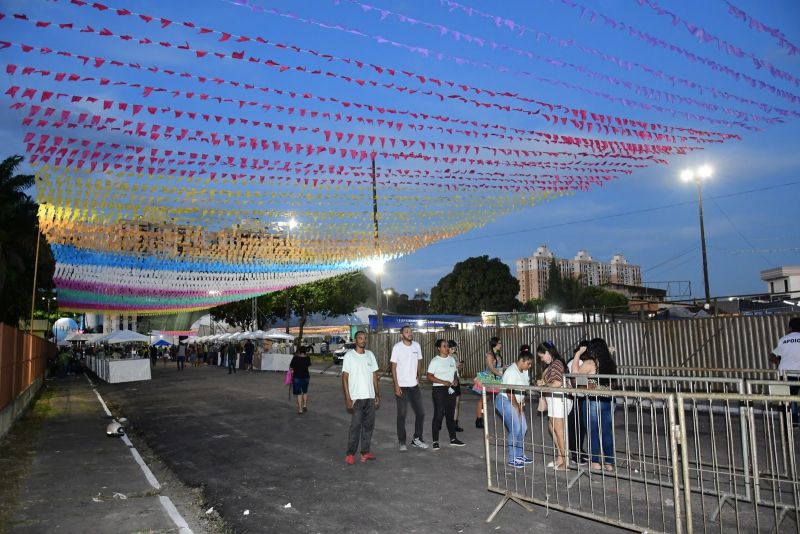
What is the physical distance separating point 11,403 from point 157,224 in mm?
6286

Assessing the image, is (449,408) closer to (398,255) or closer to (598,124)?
(598,124)

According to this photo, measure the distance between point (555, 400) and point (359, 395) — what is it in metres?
2.55

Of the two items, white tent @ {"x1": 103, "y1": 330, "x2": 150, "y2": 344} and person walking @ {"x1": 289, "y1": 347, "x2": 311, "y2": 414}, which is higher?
white tent @ {"x1": 103, "y1": 330, "x2": 150, "y2": 344}

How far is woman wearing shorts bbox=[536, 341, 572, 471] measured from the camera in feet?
23.0

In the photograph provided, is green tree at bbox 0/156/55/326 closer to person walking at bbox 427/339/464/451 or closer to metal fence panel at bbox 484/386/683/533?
person walking at bbox 427/339/464/451

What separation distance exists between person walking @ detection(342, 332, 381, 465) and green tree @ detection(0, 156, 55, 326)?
34732mm

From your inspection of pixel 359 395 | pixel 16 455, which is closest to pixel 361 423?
pixel 359 395

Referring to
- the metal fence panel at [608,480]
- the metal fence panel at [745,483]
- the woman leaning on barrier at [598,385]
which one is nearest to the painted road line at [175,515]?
the metal fence panel at [608,480]

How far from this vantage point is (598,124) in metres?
10.8

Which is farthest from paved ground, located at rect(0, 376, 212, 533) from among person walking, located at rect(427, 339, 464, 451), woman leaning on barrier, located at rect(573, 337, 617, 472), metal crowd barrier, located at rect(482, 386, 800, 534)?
woman leaning on barrier, located at rect(573, 337, 617, 472)

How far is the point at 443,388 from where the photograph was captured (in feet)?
30.2

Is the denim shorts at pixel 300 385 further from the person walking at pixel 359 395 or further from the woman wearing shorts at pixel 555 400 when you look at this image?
the woman wearing shorts at pixel 555 400

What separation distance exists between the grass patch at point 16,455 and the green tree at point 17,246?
26.2m

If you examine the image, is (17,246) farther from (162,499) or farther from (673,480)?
(673,480)
